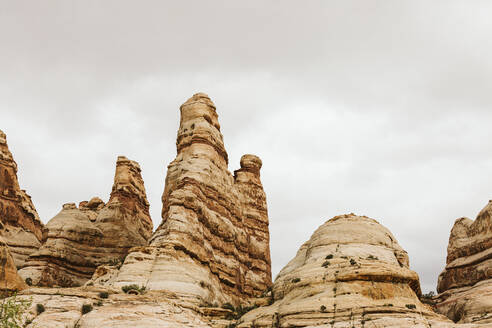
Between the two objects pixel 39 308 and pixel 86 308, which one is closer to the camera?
pixel 39 308

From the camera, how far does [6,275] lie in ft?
132

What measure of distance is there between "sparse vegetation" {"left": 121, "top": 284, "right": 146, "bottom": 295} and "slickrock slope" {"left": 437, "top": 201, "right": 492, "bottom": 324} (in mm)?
33775

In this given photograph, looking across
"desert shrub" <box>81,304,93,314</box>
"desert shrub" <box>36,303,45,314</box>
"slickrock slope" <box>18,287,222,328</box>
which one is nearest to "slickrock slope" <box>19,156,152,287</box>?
"slickrock slope" <box>18,287,222,328</box>

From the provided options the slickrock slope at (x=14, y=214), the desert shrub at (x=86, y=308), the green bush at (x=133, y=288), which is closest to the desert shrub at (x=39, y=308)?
the desert shrub at (x=86, y=308)

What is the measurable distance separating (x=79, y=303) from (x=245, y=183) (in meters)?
56.5

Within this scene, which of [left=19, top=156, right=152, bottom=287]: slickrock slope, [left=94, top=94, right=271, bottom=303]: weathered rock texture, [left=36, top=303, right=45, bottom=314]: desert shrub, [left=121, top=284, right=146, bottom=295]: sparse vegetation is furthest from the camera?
[left=19, top=156, right=152, bottom=287]: slickrock slope

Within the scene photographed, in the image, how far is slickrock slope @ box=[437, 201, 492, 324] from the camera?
57781 millimetres

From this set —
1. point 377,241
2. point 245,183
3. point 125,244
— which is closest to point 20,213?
point 125,244

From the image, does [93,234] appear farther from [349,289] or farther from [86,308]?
[349,289]

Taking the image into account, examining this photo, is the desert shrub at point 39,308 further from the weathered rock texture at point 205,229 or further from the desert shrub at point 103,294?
the weathered rock texture at point 205,229

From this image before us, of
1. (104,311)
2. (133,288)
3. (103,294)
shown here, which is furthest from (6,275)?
(133,288)

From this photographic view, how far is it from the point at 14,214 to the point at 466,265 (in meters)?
75.1

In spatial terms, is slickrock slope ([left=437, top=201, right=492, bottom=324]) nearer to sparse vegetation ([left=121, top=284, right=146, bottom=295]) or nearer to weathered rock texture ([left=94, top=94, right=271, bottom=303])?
weathered rock texture ([left=94, top=94, right=271, bottom=303])

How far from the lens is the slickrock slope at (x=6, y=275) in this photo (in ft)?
129
